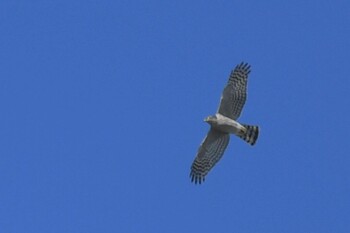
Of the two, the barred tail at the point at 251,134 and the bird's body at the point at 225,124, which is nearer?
the barred tail at the point at 251,134

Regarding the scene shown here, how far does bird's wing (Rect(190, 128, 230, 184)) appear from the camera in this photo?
26.2 meters

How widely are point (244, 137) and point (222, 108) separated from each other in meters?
1.32

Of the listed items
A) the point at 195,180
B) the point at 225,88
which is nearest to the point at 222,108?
the point at 225,88

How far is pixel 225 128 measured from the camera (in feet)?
84.4

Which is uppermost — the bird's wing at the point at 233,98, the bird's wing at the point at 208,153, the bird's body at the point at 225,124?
the bird's wing at the point at 233,98

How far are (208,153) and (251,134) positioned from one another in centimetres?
189

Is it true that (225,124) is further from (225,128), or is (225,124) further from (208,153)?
(208,153)

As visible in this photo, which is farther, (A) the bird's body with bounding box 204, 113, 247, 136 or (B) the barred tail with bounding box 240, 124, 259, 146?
(A) the bird's body with bounding box 204, 113, 247, 136

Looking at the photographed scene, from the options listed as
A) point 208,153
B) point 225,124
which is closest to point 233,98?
point 225,124

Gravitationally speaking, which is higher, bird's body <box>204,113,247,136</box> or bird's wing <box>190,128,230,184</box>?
bird's body <box>204,113,247,136</box>

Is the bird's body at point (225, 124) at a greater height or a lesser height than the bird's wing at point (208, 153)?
greater

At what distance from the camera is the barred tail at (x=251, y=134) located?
83.1ft

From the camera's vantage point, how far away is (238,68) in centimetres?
2641

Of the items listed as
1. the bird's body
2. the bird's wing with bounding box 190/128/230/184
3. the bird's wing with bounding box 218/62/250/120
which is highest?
the bird's wing with bounding box 218/62/250/120
